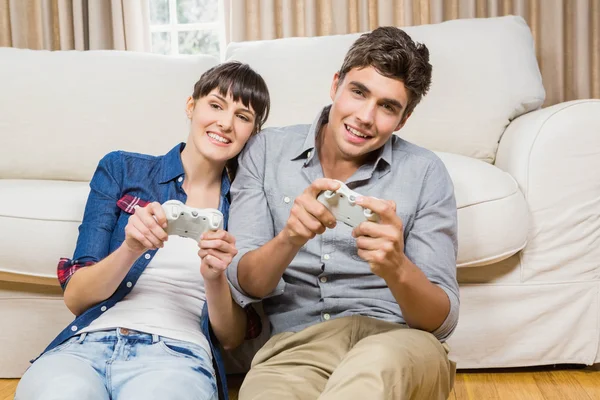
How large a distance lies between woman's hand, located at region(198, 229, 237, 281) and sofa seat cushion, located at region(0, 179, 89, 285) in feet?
1.82

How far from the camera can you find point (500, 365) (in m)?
1.64

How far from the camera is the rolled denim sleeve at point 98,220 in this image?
1234mm

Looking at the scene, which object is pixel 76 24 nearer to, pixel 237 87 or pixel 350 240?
pixel 237 87

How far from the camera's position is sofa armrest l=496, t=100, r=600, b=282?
159 cm

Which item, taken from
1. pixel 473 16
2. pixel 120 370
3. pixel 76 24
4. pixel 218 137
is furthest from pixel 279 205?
pixel 76 24

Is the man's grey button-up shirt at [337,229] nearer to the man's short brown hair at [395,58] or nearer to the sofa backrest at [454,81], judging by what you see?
the man's short brown hair at [395,58]

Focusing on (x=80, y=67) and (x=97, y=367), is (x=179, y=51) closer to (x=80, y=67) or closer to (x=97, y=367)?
(x=80, y=67)

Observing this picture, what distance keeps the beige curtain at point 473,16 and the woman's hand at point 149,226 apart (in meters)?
1.84

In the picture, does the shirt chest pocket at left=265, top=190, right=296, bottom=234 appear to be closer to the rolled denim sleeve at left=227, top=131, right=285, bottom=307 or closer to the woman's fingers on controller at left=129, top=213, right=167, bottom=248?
the rolled denim sleeve at left=227, top=131, right=285, bottom=307

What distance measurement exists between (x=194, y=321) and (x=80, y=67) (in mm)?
1153

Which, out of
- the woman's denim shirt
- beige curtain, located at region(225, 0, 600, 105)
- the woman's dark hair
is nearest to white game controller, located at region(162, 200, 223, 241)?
the woman's denim shirt

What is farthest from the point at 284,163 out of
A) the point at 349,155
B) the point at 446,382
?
the point at 446,382

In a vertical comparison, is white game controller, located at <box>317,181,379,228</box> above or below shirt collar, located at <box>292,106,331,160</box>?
below

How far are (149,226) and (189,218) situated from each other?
6cm
